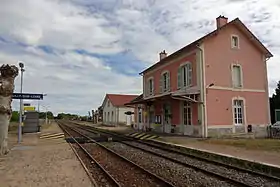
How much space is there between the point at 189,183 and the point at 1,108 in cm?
855

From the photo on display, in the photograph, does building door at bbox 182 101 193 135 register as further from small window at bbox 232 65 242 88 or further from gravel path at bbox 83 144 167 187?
gravel path at bbox 83 144 167 187

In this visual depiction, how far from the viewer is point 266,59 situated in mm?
23875

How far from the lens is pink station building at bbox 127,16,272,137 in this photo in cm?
2041

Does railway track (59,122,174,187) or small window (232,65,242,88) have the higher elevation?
small window (232,65,242,88)

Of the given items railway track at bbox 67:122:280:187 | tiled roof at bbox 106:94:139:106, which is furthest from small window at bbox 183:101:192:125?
tiled roof at bbox 106:94:139:106

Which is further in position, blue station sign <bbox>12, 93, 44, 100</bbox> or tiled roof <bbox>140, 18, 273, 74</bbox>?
tiled roof <bbox>140, 18, 273, 74</bbox>

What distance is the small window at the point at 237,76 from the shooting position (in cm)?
2198

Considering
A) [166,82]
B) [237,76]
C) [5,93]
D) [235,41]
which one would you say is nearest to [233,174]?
[5,93]

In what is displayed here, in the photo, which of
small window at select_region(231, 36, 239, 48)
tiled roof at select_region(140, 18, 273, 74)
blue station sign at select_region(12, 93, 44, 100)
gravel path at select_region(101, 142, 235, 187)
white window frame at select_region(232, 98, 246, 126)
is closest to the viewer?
gravel path at select_region(101, 142, 235, 187)

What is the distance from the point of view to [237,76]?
22.3m

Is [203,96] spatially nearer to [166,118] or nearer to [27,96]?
[166,118]

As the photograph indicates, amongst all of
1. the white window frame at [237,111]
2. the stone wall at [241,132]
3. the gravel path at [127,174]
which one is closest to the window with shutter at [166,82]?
the white window frame at [237,111]

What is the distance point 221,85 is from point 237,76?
2027mm

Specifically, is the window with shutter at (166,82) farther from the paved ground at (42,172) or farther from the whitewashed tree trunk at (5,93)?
the whitewashed tree trunk at (5,93)
